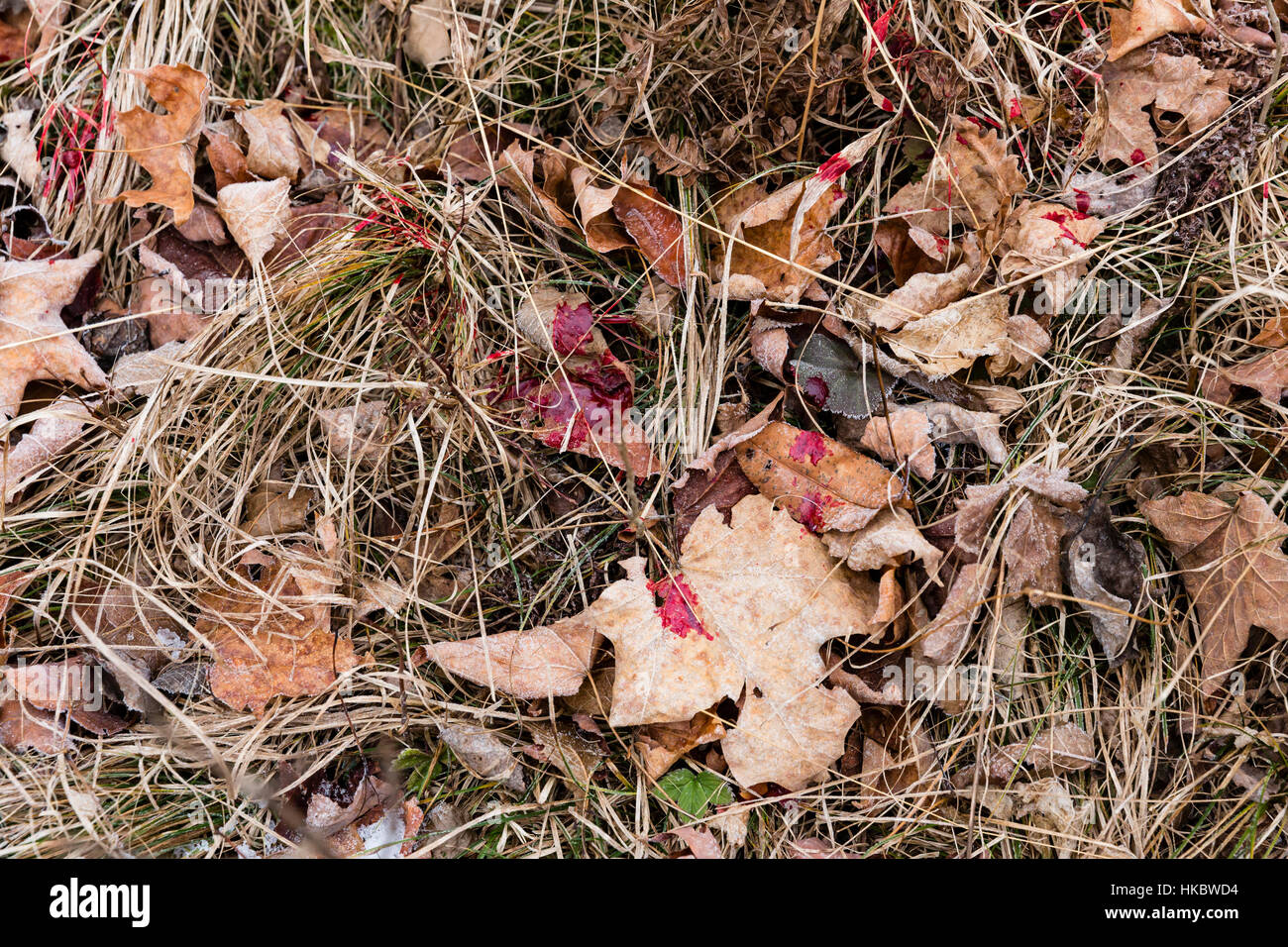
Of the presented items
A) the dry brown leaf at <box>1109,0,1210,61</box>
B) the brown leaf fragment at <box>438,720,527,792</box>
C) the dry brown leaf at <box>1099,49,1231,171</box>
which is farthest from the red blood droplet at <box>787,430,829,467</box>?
the dry brown leaf at <box>1109,0,1210,61</box>

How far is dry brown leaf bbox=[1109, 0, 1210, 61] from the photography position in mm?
2133

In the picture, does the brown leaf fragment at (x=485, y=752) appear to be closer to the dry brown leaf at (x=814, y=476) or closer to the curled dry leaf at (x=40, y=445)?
the dry brown leaf at (x=814, y=476)

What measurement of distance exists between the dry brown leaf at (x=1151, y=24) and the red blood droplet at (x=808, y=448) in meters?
1.31

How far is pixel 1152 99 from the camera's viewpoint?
215 centimetres

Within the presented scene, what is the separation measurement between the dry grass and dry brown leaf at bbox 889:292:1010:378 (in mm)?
173

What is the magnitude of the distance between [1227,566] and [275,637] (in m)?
2.32

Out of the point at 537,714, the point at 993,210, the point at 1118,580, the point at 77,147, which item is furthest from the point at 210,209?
the point at 1118,580

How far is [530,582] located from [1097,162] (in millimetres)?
1896

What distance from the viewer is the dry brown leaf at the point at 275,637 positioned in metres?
2.04

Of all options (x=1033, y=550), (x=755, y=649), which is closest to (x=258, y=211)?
(x=755, y=649)

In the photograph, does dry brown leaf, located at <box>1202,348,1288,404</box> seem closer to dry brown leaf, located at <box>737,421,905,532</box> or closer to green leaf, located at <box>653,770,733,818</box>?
dry brown leaf, located at <box>737,421,905,532</box>

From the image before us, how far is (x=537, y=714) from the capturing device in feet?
6.65
